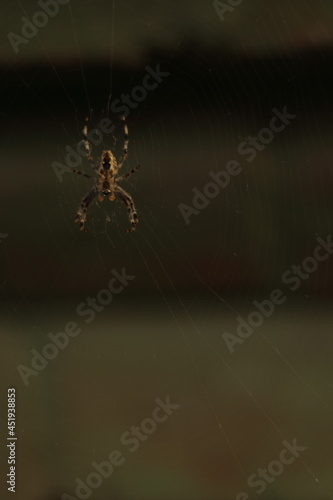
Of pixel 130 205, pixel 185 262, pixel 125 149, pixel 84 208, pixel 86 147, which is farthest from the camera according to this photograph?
pixel 130 205

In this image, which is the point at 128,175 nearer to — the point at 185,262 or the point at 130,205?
the point at 130,205

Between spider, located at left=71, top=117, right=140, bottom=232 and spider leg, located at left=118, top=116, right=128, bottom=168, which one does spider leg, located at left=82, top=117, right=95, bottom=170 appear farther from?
spider leg, located at left=118, top=116, right=128, bottom=168

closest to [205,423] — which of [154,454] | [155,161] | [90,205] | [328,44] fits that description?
[154,454]

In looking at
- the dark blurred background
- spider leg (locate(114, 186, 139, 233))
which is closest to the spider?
spider leg (locate(114, 186, 139, 233))

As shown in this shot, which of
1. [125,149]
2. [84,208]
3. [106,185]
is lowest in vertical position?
[84,208]

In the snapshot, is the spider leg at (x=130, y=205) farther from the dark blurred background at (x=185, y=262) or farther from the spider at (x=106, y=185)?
the dark blurred background at (x=185, y=262)

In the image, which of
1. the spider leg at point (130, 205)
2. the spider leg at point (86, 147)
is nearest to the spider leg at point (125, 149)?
the spider leg at point (86, 147)

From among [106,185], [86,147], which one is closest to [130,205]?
[106,185]
